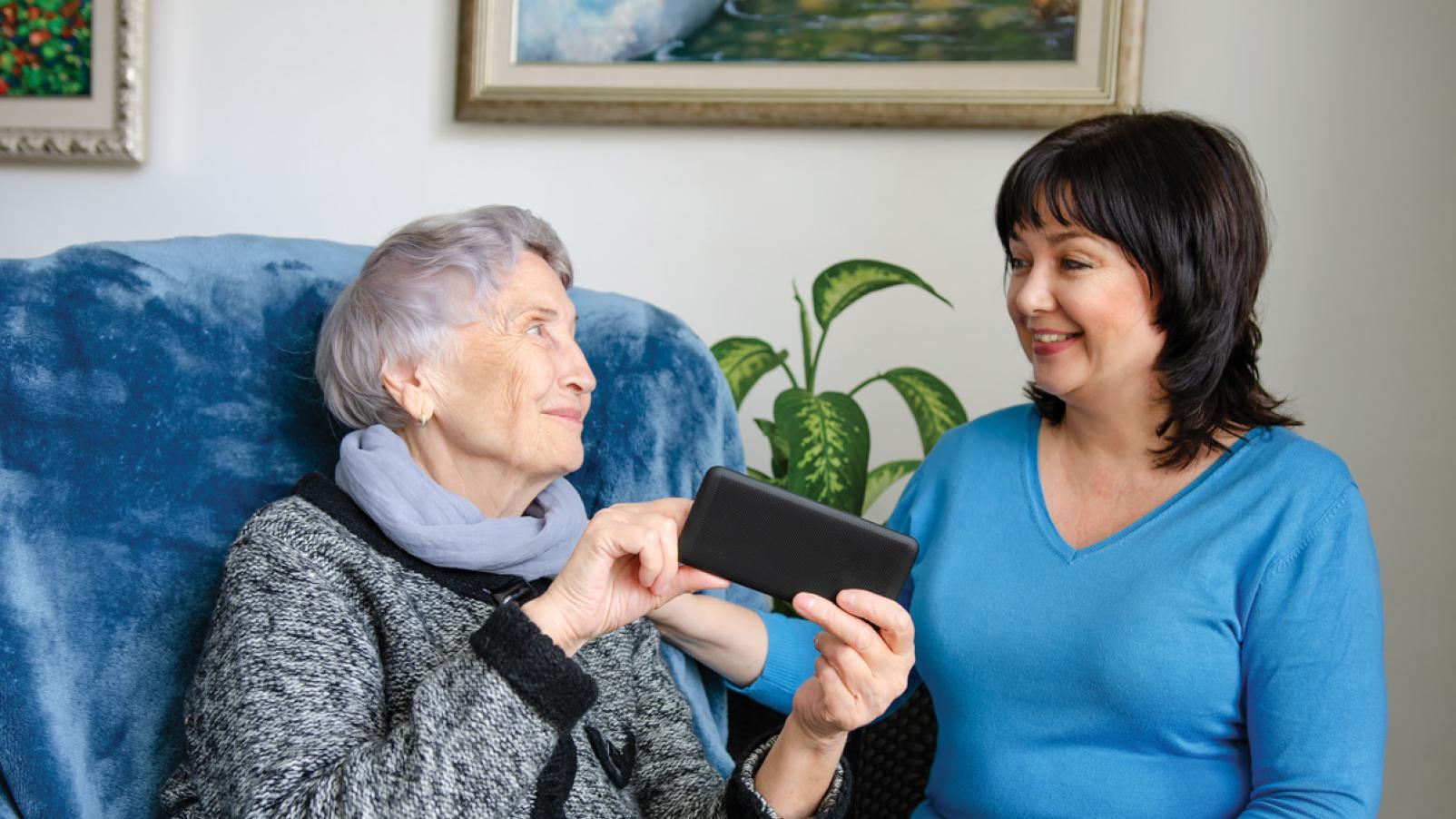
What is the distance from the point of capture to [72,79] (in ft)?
7.71

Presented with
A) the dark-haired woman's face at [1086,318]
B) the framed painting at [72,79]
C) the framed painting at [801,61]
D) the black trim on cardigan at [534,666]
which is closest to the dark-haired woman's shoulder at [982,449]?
the dark-haired woman's face at [1086,318]

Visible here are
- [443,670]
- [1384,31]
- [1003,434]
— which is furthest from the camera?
[1384,31]

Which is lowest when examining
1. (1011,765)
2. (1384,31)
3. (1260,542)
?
(1011,765)

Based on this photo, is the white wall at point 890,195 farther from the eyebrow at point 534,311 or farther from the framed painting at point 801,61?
the eyebrow at point 534,311

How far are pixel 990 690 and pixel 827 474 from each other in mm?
378

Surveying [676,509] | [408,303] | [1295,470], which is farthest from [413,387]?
[1295,470]

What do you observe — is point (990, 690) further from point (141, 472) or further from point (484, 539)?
point (141, 472)

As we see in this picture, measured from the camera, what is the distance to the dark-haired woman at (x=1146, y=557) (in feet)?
3.70

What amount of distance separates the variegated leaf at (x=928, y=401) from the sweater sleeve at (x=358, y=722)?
0.86m

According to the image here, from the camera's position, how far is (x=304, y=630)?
104cm

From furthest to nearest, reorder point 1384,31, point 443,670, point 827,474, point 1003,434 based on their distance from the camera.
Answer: point 1384,31 < point 827,474 < point 1003,434 < point 443,670

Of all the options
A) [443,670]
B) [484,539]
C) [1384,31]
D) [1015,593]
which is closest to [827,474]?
[1015,593]

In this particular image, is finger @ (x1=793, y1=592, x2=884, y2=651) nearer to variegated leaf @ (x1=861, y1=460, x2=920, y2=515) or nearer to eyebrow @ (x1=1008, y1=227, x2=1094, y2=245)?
eyebrow @ (x1=1008, y1=227, x2=1094, y2=245)

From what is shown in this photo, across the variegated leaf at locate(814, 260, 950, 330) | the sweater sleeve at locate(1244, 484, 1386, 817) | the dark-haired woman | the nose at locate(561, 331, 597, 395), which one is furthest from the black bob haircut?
the nose at locate(561, 331, 597, 395)
